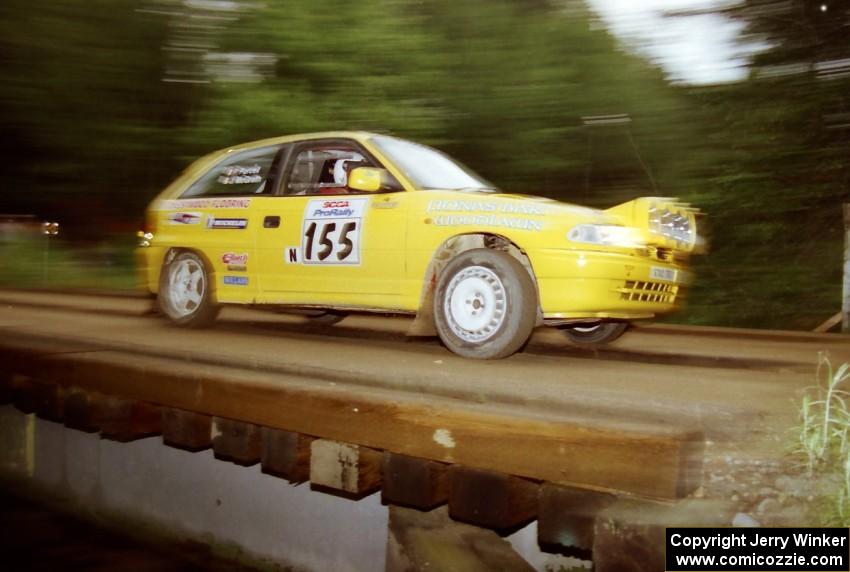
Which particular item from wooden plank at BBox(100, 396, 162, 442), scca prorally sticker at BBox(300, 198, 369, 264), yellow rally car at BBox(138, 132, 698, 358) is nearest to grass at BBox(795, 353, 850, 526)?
yellow rally car at BBox(138, 132, 698, 358)

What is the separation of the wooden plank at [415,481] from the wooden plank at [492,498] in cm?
9

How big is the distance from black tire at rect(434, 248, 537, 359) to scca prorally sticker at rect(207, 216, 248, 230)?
1.86 m

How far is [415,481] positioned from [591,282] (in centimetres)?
185

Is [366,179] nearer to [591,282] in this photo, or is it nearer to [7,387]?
[591,282]

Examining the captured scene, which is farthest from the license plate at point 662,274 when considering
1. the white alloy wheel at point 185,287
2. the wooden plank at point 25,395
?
the wooden plank at point 25,395

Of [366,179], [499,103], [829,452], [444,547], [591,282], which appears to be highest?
[499,103]

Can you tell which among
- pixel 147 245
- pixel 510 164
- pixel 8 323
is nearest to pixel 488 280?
pixel 147 245

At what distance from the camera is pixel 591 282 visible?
4469 mm

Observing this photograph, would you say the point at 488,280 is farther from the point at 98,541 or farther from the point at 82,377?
the point at 98,541

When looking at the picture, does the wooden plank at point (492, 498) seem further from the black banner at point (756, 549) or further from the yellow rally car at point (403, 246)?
the yellow rally car at point (403, 246)

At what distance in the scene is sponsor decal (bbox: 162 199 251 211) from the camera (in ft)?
19.6

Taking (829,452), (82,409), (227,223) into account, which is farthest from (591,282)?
(82,409)

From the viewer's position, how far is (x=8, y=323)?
6.44 m

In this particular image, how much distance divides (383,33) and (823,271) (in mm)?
6961
